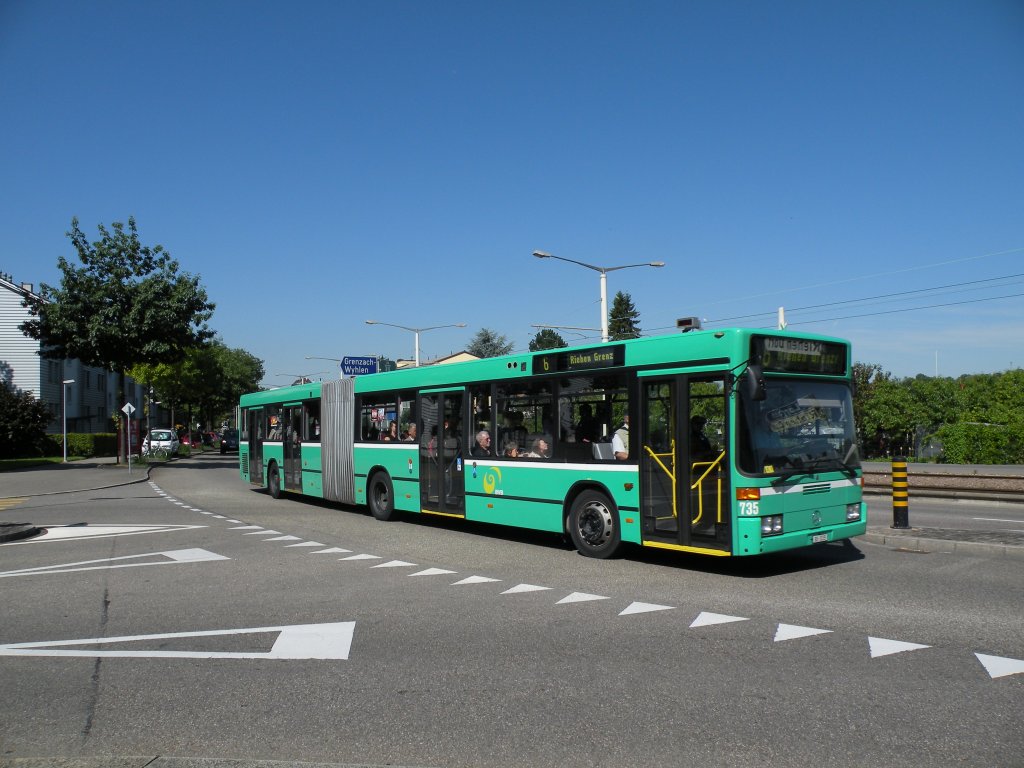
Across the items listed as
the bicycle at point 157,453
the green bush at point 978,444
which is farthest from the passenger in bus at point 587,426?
the bicycle at point 157,453

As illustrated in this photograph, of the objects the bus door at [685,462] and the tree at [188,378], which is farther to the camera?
the tree at [188,378]

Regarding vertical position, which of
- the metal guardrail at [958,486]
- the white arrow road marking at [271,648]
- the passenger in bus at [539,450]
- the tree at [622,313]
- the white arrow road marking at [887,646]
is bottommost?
the metal guardrail at [958,486]

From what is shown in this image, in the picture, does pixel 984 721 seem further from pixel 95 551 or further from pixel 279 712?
pixel 95 551

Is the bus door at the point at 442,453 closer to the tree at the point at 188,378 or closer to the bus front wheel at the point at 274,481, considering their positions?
the bus front wheel at the point at 274,481

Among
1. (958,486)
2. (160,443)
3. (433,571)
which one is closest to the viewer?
(433,571)

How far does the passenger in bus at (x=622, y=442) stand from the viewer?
34.1ft

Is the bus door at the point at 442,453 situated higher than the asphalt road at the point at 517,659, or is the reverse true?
the bus door at the point at 442,453

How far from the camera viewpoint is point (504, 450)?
41.0 feet

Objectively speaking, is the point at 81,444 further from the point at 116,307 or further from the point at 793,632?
the point at 793,632

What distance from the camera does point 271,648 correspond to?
641cm

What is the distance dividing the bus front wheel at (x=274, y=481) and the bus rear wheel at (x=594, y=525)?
461 inches

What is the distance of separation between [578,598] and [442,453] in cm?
605

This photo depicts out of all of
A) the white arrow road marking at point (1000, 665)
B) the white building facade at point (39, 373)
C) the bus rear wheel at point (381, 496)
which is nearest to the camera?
the white arrow road marking at point (1000, 665)

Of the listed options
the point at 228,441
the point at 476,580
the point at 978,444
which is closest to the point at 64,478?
the point at 476,580
